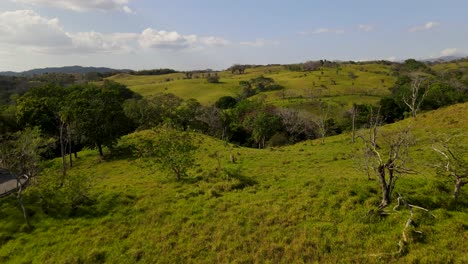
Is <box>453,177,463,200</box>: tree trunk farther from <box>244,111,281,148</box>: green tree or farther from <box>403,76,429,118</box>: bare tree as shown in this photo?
<box>244,111,281,148</box>: green tree

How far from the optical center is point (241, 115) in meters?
75.3

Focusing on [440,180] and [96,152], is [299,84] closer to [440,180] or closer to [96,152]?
[96,152]

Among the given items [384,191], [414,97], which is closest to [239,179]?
[384,191]

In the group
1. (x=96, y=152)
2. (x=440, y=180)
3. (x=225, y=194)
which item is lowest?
(x=96, y=152)

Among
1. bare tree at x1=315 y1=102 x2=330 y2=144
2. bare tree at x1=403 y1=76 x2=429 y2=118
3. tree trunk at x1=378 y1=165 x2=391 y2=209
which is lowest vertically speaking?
bare tree at x1=315 y1=102 x2=330 y2=144

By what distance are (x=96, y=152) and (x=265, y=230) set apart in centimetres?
3899

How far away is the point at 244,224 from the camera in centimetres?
1642

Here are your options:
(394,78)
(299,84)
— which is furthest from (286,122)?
(394,78)

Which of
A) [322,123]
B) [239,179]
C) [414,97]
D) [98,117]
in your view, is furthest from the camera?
[414,97]

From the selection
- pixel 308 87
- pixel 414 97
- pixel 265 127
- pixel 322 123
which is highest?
pixel 414 97

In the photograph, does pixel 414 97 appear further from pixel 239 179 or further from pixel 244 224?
pixel 244 224

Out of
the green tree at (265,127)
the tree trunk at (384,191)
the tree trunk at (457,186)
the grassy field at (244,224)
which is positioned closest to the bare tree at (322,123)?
the green tree at (265,127)

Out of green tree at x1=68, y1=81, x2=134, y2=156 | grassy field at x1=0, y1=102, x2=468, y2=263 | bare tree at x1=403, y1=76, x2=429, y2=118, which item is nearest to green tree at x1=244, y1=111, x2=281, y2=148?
bare tree at x1=403, y1=76, x2=429, y2=118

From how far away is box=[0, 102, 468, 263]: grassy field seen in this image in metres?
13.3
